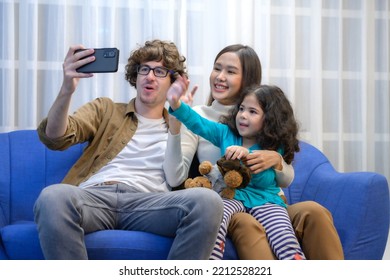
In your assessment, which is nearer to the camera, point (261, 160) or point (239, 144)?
point (261, 160)

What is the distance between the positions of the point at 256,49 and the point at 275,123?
2.90 ft

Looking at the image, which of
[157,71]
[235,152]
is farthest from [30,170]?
[235,152]

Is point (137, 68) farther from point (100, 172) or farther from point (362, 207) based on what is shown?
point (362, 207)

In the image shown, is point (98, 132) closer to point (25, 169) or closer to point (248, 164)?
point (25, 169)

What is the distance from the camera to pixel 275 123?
82.7 inches

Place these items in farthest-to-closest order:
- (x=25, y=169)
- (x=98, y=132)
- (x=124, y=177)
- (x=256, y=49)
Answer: (x=256, y=49) < (x=25, y=169) < (x=98, y=132) < (x=124, y=177)

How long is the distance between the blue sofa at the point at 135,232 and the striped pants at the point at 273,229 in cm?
8

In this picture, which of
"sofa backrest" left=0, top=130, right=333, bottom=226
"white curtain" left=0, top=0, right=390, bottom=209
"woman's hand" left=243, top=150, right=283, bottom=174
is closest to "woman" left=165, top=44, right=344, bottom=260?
"woman's hand" left=243, top=150, right=283, bottom=174

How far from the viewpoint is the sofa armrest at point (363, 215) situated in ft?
6.66

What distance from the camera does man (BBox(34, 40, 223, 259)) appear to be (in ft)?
5.74

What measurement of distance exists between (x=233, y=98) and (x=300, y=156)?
1.28ft

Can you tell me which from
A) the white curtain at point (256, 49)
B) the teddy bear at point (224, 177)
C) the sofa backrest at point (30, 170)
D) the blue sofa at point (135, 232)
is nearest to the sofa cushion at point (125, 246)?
the blue sofa at point (135, 232)

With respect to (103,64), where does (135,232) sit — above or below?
below

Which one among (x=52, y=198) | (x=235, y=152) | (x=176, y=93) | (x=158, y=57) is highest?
(x=158, y=57)
